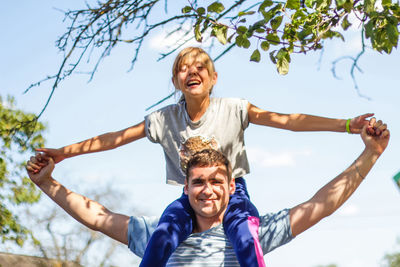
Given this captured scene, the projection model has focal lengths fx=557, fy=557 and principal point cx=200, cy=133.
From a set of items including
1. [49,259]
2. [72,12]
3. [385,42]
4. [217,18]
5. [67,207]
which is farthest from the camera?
[49,259]

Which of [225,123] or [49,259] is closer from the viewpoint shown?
[225,123]

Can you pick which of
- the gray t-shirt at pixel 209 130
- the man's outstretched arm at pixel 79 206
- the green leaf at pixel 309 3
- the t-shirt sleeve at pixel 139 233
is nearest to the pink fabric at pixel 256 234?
the gray t-shirt at pixel 209 130

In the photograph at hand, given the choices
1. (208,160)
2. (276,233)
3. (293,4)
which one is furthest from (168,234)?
(293,4)

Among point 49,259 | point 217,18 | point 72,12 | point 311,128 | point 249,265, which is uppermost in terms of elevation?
point 49,259

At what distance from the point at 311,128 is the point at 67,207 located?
4.60ft

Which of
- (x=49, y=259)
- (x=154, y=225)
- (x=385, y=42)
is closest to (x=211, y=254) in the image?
(x=154, y=225)

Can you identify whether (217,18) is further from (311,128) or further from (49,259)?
(49,259)

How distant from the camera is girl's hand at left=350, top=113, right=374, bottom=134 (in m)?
2.74

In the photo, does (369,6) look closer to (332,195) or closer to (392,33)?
(392,33)

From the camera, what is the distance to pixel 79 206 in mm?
3062

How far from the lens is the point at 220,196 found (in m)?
2.72

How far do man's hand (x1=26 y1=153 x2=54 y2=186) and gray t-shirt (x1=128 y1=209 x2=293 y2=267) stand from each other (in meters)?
0.95

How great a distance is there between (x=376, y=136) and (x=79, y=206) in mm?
1608

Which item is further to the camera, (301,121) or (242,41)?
(301,121)
